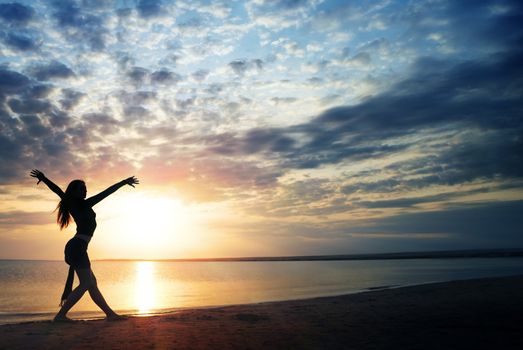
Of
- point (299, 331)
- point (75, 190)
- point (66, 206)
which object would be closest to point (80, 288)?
point (66, 206)

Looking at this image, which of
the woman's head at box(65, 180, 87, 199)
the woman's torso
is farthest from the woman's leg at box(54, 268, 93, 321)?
the woman's head at box(65, 180, 87, 199)

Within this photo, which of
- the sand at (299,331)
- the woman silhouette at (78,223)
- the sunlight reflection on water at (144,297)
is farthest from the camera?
the sunlight reflection on water at (144,297)

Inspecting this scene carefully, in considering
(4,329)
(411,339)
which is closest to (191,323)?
(4,329)

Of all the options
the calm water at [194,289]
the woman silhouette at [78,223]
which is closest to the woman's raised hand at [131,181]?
the woman silhouette at [78,223]

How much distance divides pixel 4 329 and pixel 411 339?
8608mm

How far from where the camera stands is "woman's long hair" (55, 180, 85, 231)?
10312 millimetres

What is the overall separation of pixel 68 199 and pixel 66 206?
174mm

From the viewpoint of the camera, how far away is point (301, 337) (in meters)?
8.61

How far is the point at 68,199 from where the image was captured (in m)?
10.3

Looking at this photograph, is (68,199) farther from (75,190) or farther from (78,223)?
(78,223)

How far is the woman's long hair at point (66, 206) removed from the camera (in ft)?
33.8

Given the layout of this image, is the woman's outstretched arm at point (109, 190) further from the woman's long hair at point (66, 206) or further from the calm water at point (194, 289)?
the calm water at point (194, 289)

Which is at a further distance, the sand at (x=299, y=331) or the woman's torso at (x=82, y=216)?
the woman's torso at (x=82, y=216)

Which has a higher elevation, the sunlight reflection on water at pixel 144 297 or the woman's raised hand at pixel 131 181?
the woman's raised hand at pixel 131 181
